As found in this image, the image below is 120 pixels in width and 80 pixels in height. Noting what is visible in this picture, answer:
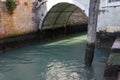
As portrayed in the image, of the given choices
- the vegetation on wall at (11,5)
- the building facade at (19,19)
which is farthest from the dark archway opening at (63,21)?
the vegetation on wall at (11,5)

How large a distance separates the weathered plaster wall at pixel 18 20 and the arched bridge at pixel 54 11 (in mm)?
351

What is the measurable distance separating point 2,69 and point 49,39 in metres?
5.12

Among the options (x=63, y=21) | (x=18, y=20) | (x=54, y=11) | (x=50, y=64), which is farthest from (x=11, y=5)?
(x=63, y=21)

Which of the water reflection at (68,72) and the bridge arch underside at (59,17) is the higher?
the bridge arch underside at (59,17)

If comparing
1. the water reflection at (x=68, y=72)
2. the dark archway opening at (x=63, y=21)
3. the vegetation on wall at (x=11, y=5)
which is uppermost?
the vegetation on wall at (x=11, y=5)

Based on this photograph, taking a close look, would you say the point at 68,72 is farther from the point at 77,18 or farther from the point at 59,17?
the point at 77,18

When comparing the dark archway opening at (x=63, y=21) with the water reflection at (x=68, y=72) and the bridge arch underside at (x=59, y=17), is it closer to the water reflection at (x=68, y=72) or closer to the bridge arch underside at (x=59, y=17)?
the bridge arch underside at (x=59, y=17)

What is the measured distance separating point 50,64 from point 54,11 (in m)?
4.57

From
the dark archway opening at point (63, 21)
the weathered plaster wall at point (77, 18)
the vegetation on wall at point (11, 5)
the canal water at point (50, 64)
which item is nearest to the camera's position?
the canal water at point (50, 64)

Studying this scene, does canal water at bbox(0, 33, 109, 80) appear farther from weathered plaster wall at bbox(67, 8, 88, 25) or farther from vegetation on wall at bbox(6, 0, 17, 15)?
weathered plaster wall at bbox(67, 8, 88, 25)

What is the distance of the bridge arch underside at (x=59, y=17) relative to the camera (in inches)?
451

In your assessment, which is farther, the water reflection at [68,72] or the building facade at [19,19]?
the building facade at [19,19]

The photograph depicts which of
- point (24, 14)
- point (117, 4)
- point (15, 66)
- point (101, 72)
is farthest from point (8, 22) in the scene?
point (101, 72)

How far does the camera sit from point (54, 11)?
11625mm
